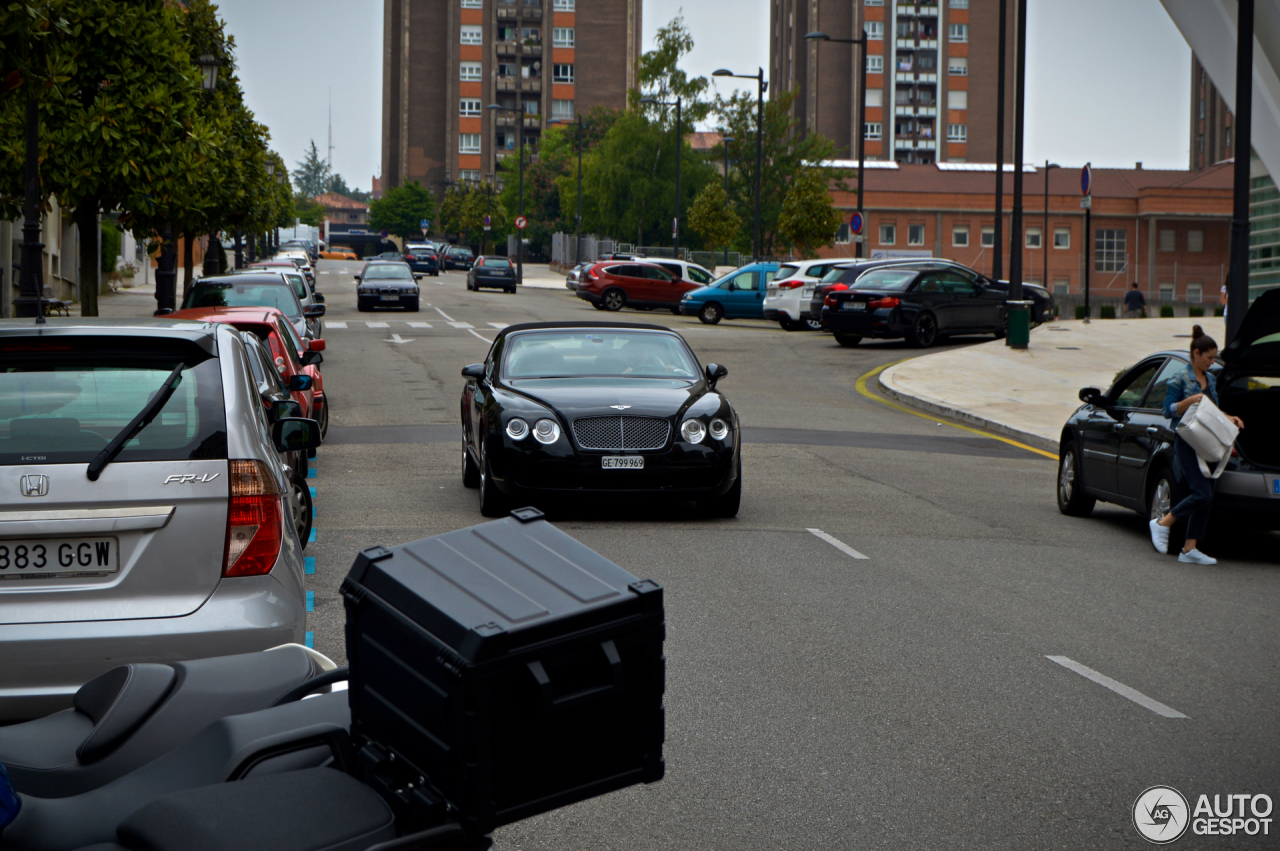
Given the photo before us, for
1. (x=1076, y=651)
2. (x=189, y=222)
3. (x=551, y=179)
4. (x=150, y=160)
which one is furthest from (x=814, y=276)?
(x=551, y=179)

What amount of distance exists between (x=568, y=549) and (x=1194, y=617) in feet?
20.5

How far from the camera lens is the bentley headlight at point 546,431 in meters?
10.6

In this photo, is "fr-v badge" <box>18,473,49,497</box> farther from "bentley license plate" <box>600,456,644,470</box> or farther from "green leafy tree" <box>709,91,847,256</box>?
"green leafy tree" <box>709,91,847,256</box>

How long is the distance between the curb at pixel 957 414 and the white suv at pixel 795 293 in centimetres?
1115

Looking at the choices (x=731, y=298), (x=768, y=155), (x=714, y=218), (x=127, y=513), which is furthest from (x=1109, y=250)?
(x=127, y=513)

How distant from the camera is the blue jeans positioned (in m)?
10.0

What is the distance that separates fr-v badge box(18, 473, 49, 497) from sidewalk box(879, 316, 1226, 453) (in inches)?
592

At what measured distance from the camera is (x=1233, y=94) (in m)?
14.6

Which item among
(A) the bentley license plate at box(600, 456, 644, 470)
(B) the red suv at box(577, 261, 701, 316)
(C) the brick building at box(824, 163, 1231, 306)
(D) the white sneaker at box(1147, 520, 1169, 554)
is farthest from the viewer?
(C) the brick building at box(824, 163, 1231, 306)

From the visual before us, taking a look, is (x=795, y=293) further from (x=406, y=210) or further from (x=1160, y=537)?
(x=406, y=210)

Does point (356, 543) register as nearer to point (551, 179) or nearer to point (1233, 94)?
point (1233, 94)

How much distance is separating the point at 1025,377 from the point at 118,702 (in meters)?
23.6

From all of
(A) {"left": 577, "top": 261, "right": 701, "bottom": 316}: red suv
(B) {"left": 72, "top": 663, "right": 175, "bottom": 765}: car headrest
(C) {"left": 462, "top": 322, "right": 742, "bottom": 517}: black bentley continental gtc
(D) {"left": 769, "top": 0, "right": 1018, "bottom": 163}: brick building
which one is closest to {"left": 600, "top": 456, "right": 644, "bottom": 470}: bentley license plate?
(C) {"left": 462, "top": 322, "right": 742, "bottom": 517}: black bentley continental gtc

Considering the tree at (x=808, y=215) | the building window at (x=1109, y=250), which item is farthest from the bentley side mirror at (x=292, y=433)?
the building window at (x=1109, y=250)
